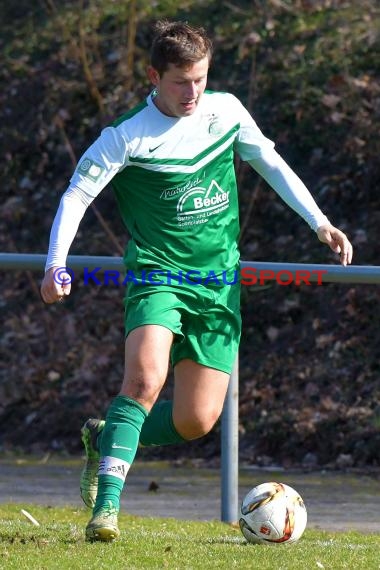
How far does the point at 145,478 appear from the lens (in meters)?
7.97

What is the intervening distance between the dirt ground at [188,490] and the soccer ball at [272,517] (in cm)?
118

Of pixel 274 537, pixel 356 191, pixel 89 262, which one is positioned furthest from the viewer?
pixel 356 191

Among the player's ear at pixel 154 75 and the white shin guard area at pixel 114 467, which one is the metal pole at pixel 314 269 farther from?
the white shin guard area at pixel 114 467

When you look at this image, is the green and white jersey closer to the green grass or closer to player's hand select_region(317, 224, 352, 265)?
player's hand select_region(317, 224, 352, 265)

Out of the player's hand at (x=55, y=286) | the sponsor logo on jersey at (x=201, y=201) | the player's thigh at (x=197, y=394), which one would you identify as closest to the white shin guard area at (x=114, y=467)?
the player's thigh at (x=197, y=394)

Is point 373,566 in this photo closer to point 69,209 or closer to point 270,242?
point 69,209

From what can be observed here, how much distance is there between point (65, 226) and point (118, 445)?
0.87m

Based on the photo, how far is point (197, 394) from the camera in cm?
521

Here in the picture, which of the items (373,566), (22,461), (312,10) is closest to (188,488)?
(22,461)

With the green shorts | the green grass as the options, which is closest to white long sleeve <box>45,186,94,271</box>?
the green shorts

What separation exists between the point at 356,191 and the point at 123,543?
5.86 metres

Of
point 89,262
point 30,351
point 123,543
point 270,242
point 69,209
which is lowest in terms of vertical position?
point 30,351

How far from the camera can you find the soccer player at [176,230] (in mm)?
4867

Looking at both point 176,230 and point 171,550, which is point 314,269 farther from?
point 171,550
